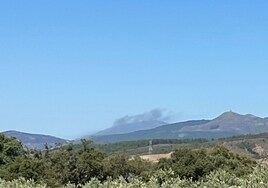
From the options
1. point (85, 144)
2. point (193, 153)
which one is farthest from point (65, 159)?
point (193, 153)

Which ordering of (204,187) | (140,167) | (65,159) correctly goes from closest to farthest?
(204,187)
(65,159)
(140,167)

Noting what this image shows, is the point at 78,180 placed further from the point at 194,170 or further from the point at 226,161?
the point at 226,161

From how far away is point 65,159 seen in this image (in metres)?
67.4

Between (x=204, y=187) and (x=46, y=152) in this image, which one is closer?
(x=204, y=187)

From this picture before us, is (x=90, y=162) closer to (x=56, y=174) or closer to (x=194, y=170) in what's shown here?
(x=56, y=174)

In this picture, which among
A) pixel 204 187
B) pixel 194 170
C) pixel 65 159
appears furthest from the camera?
pixel 65 159

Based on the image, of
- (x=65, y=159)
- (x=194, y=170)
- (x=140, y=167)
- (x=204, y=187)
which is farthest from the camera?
(x=140, y=167)

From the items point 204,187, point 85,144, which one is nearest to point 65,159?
point 85,144

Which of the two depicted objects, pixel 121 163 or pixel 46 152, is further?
pixel 46 152

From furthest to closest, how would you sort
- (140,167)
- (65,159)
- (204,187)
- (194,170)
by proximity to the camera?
(140,167), (65,159), (194,170), (204,187)

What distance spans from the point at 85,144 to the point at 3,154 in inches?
375

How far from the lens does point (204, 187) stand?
29.2m

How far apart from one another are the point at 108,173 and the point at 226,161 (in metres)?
13.2

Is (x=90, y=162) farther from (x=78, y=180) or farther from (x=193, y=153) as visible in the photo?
(x=193, y=153)
